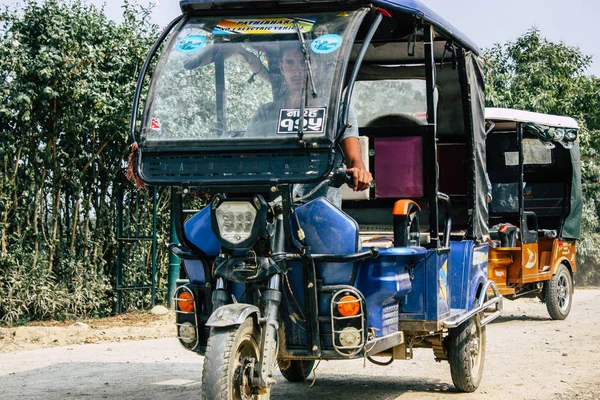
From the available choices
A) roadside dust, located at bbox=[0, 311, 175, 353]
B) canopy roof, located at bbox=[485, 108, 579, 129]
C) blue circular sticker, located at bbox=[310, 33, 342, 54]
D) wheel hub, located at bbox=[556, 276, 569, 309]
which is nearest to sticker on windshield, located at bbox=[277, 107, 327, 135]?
blue circular sticker, located at bbox=[310, 33, 342, 54]

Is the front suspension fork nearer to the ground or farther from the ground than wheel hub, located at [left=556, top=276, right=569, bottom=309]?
farther from the ground

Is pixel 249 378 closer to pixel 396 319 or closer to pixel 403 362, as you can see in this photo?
pixel 396 319

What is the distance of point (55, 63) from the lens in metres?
11.4

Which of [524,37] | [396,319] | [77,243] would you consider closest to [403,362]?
[396,319]

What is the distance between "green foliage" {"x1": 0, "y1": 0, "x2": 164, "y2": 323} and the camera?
1128 cm

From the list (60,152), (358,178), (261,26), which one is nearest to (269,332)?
(358,178)

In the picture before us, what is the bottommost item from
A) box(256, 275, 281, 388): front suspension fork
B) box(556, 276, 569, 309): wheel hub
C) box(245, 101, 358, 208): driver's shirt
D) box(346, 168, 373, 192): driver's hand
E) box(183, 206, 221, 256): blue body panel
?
box(556, 276, 569, 309): wheel hub

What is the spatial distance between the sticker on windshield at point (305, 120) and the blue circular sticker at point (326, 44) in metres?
0.43

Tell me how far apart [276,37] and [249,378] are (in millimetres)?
2183

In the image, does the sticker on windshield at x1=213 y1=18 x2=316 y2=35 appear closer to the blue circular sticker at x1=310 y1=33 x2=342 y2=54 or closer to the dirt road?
the blue circular sticker at x1=310 y1=33 x2=342 y2=54

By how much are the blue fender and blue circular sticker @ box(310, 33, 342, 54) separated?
167cm

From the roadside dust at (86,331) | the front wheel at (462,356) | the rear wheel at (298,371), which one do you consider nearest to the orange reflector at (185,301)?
the rear wheel at (298,371)

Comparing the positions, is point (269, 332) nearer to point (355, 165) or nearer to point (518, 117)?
point (355, 165)

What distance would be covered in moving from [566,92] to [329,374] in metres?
15.3
